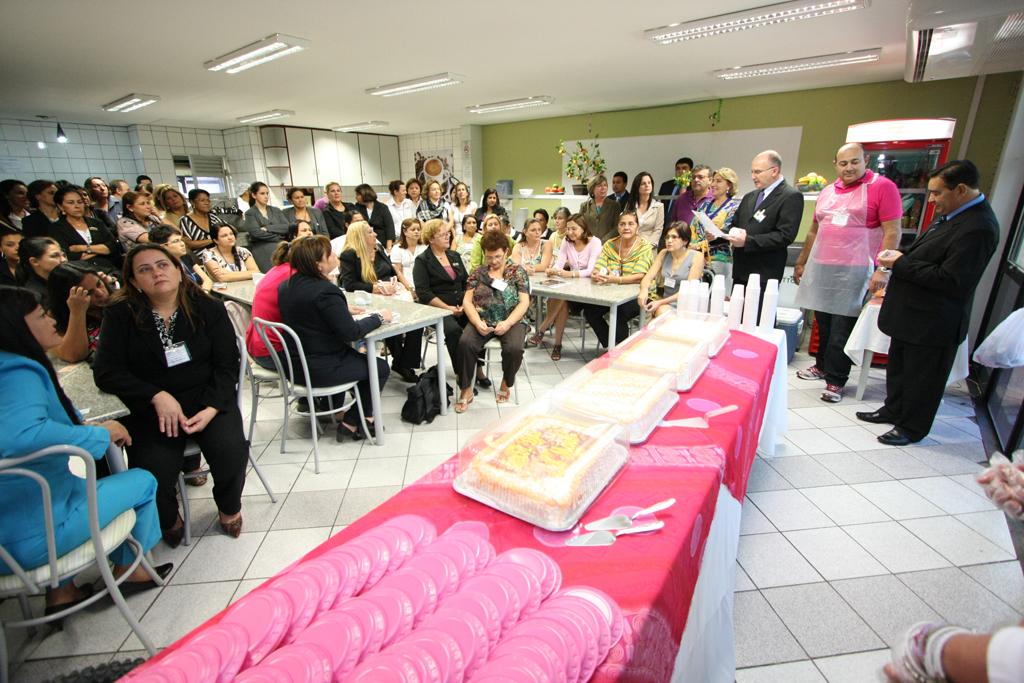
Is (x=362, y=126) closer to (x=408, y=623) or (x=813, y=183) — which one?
(x=813, y=183)

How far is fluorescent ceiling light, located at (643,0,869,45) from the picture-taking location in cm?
317

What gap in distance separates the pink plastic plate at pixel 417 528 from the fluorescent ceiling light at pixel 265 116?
8.30 meters

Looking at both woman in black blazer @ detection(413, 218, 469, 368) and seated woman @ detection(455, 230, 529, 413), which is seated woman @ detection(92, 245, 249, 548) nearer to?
seated woman @ detection(455, 230, 529, 413)

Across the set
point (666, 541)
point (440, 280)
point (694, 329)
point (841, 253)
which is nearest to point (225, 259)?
point (440, 280)

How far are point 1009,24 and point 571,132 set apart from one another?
661 cm

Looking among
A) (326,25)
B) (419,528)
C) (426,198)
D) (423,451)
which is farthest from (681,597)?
(426,198)

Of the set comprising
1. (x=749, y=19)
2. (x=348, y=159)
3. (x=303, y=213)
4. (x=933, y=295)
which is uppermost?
(x=749, y=19)

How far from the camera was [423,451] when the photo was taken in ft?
9.13

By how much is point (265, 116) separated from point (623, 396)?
879 cm

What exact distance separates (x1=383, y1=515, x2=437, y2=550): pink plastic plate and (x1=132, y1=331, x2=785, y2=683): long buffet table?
0.04 metres

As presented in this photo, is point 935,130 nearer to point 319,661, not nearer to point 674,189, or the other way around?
point 674,189

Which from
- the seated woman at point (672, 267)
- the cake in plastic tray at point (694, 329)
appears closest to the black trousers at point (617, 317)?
the seated woman at point (672, 267)

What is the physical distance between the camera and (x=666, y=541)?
942 mm

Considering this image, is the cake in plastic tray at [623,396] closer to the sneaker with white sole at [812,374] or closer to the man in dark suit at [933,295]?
the man in dark suit at [933,295]
